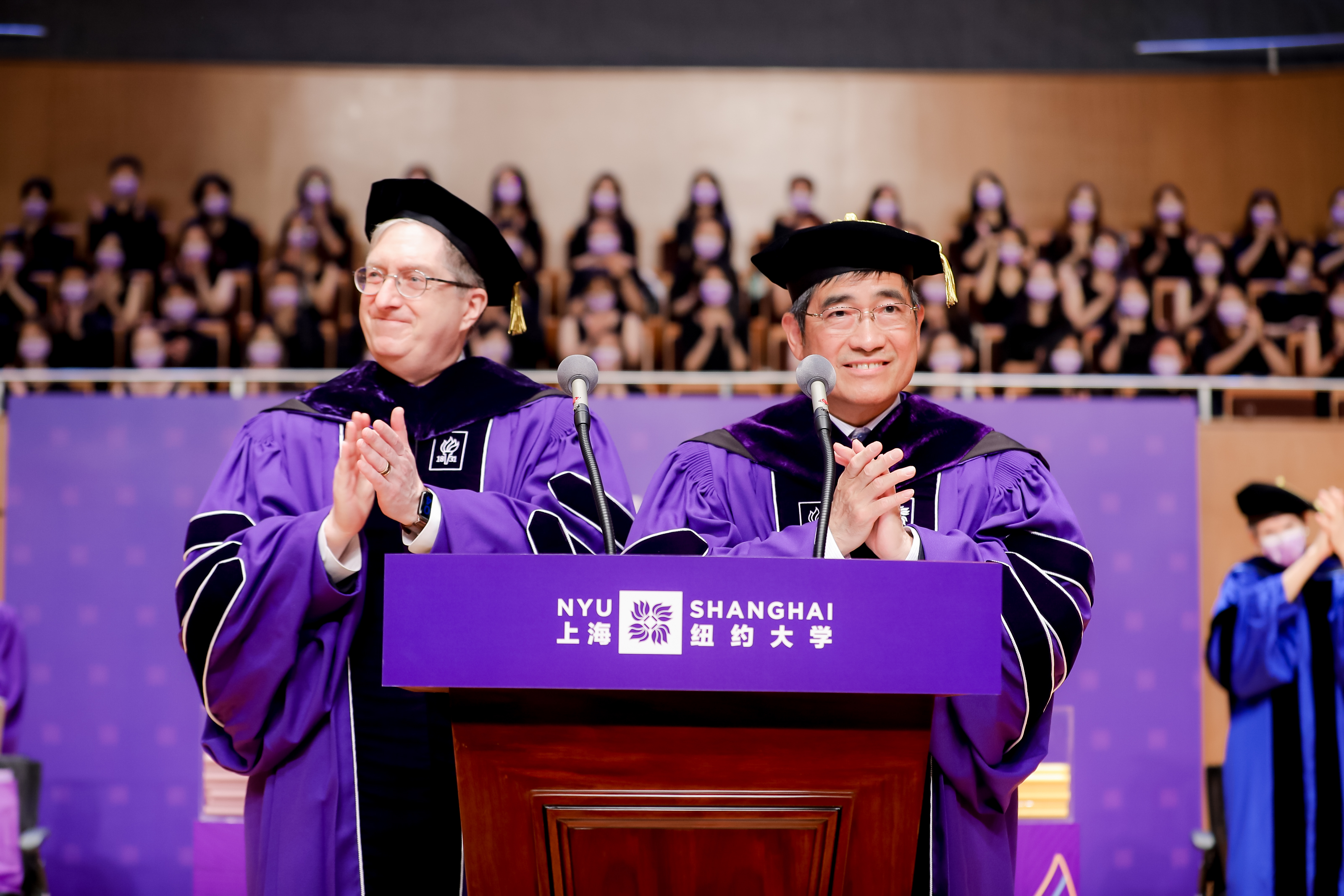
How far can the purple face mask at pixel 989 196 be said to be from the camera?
9.37 meters

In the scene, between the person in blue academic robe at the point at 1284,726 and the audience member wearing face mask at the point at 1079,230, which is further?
the audience member wearing face mask at the point at 1079,230

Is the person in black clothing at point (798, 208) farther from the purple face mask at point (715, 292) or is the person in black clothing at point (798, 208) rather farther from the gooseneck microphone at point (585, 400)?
the gooseneck microphone at point (585, 400)

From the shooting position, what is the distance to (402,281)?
2.73 meters

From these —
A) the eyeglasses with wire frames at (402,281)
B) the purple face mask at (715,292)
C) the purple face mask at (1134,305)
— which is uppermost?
the purple face mask at (715,292)

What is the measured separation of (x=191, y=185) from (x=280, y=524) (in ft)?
30.4

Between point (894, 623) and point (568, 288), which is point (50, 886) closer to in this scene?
point (568, 288)

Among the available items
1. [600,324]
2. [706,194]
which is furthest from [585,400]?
[706,194]

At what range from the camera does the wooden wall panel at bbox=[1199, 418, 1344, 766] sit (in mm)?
7277

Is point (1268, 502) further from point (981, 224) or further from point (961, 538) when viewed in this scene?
point (961, 538)

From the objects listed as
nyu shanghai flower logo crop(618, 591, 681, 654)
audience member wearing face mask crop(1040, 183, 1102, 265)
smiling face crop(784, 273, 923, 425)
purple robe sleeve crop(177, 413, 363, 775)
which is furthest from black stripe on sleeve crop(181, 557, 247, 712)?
audience member wearing face mask crop(1040, 183, 1102, 265)

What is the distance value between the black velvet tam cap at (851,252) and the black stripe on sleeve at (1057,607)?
0.68 meters

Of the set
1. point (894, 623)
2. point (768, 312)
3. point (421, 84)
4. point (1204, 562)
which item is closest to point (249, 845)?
point (894, 623)

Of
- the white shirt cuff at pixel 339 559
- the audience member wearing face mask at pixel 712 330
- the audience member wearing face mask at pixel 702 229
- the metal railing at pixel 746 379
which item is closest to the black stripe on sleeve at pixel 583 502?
the white shirt cuff at pixel 339 559

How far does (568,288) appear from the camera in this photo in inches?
353
